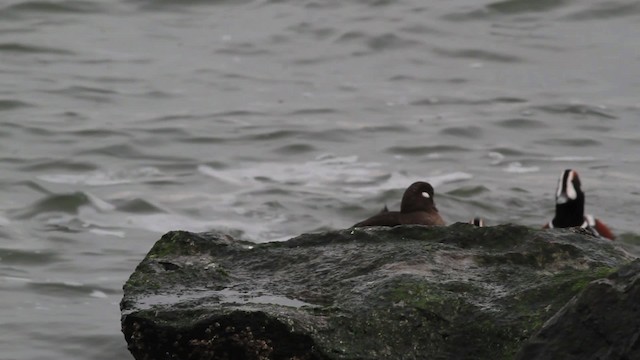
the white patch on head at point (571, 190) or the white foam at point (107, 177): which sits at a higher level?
the white patch on head at point (571, 190)

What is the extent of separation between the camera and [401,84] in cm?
1535

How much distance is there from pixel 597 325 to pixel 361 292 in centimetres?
128

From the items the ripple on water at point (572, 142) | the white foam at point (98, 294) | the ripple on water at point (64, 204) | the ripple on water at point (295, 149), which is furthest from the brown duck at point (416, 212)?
the ripple on water at point (572, 142)

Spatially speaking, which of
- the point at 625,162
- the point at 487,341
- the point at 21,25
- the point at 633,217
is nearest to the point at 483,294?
the point at 487,341

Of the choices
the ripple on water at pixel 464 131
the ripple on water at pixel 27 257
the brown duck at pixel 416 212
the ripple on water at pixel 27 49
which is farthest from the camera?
the ripple on water at pixel 27 49

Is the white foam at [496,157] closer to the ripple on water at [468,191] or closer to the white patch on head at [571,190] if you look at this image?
the ripple on water at [468,191]

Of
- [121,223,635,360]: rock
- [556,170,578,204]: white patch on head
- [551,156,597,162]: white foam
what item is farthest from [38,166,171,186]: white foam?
[121,223,635,360]: rock

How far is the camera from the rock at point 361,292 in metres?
4.58

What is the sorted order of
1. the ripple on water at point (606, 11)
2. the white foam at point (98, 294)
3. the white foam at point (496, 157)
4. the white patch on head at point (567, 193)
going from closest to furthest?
the white foam at point (98, 294) < the white patch on head at point (567, 193) < the white foam at point (496, 157) < the ripple on water at point (606, 11)

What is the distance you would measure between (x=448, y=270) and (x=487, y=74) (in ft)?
35.7

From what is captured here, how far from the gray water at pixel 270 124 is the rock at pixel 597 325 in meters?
3.79

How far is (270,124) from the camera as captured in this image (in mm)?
13859

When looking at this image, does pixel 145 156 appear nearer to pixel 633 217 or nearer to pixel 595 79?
pixel 633 217

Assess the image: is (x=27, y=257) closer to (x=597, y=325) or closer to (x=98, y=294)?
(x=98, y=294)
